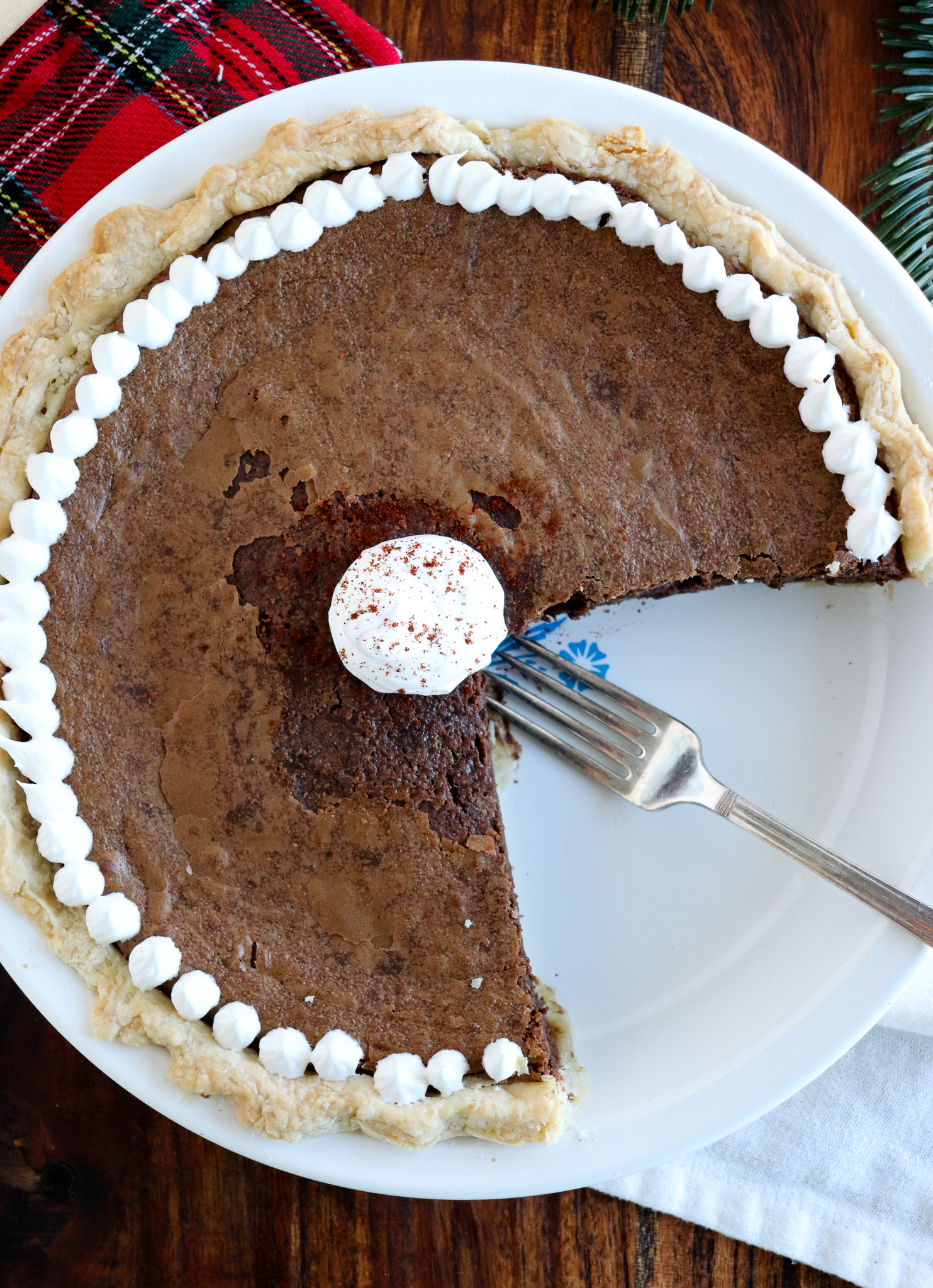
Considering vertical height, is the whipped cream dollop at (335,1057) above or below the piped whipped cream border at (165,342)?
below

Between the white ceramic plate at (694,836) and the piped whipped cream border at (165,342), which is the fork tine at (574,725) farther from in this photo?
the piped whipped cream border at (165,342)

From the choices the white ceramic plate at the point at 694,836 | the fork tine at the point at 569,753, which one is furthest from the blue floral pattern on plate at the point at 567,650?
the fork tine at the point at 569,753

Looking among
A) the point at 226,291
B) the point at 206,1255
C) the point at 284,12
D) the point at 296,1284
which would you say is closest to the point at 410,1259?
the point at 296,1284

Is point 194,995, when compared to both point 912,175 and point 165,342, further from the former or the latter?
point 912,175

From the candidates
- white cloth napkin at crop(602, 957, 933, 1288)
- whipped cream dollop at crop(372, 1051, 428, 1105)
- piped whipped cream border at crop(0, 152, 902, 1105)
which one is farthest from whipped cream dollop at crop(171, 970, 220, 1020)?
white cloth napkin at crop(602, 957, 933, 1288)

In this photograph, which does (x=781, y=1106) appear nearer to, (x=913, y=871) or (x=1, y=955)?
(x=913, y=871)

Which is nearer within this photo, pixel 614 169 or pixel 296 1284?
pixel 614 169

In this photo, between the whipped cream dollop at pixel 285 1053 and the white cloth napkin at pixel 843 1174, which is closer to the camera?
the whipped cream dollop at pixel 285 1053
